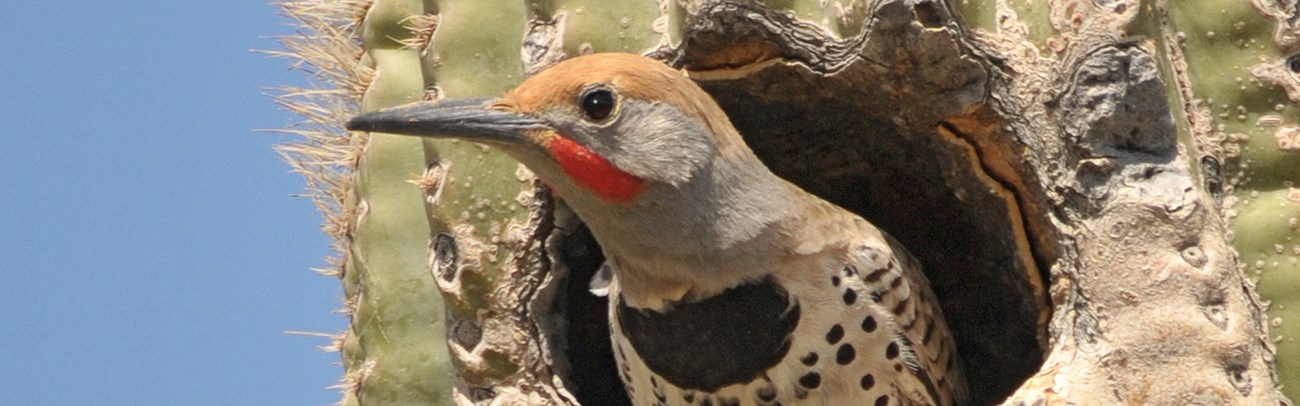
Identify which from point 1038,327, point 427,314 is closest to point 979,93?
point 1038,327

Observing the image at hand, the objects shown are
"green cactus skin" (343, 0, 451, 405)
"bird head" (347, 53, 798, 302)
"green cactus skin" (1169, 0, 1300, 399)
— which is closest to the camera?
"bird head" (347, 53, 798, 302)

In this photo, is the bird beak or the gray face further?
the gray face

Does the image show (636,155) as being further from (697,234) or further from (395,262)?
(395,262)

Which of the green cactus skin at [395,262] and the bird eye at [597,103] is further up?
the bird eye at [597,103]

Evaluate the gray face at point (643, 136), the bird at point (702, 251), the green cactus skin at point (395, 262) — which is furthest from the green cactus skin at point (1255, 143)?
the green cactus skin at point (395, 262)

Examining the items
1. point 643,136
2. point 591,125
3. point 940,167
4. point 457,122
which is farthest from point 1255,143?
point 457,122

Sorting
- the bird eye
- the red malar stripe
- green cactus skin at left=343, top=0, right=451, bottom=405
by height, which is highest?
the bird eye

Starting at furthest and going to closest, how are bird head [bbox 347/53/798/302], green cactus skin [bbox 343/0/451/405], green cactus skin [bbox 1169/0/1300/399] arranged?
green cactus skin [bbox 343/0/451/405] → green cactus skin [bbox 1169/0/1300/399] → bird head [bbox 347/53/798/302]

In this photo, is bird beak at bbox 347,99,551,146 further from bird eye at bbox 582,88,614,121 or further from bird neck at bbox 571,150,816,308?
bird neck at bbox 571,150,816,308

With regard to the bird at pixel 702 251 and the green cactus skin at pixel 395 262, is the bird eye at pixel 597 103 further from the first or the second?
the green cactus skin at pixel 395 262

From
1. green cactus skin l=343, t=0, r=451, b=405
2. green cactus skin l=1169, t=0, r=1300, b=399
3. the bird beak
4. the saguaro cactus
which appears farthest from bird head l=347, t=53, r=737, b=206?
green cactus skin l=1169, t=0, r=1300, b=399
